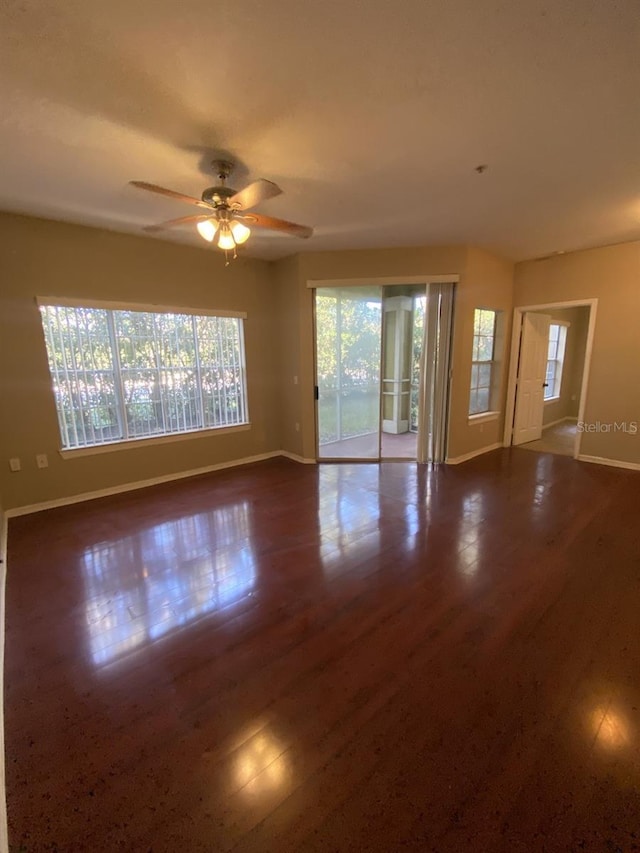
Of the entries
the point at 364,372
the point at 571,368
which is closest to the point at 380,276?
the point at 364,372

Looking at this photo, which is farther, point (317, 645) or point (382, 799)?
point (317, 645)

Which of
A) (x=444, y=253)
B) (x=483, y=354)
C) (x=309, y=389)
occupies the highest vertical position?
(x=444, y=253)

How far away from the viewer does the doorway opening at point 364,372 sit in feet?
14.6

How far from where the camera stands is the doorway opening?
14.6 feet

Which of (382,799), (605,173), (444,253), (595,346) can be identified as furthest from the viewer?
(595,346)

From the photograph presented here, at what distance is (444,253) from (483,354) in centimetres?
158

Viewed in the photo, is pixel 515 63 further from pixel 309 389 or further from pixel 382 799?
pixel 309 389

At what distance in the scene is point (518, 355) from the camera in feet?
16.9

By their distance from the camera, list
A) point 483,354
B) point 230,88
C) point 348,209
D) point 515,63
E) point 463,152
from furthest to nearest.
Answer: point 483,354, point 348,209, point 463,152, point 230,88, point 515,63

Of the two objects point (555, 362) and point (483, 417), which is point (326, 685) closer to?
point (483, 417)

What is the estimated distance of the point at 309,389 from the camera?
15.0ft

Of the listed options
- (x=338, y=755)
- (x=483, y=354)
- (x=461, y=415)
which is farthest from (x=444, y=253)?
(x=338, y=755)

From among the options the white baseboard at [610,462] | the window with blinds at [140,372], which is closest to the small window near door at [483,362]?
the white baseboard at [610,462]

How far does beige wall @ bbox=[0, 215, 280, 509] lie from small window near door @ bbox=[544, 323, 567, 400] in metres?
5.31
